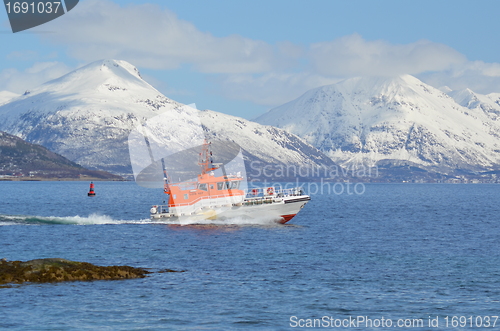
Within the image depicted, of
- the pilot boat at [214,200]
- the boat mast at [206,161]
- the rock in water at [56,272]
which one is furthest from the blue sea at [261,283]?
the boat mast at [206,161]

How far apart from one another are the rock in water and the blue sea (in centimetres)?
117

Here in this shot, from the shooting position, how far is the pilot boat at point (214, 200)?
235 feet

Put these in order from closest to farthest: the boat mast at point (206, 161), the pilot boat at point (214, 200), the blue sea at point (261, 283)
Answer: the blue sea at point (261, 283) < the boat mast at point (206, 161) < the pilot boat at point (214, 200)

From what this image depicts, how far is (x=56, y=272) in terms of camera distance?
128 feet

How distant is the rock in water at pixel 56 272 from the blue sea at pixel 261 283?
1.17 metres

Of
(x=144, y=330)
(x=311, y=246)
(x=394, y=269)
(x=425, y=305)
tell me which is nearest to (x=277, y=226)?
(x=311, y=246)

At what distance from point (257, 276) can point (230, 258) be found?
8.12 metres

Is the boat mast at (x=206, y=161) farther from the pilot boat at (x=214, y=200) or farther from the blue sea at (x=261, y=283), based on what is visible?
the blue sea at (x=261, y=283)

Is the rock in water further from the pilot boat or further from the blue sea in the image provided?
the pilot boat

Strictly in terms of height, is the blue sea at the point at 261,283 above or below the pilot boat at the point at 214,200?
below

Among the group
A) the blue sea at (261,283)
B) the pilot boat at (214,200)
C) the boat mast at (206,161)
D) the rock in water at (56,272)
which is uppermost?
the boat mast at (206,161)

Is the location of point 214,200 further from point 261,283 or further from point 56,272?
point 56,272

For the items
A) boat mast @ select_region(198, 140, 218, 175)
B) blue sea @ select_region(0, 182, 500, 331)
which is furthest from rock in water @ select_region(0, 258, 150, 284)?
boat mast @ select_region(198, 140, 218, 175)

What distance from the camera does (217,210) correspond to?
72188 mm
